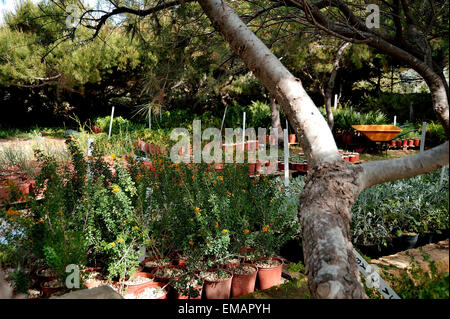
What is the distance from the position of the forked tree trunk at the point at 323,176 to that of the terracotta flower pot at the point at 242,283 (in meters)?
1.29

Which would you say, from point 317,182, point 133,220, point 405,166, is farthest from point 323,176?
point 133,220

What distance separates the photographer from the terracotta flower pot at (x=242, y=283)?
2631 millimetres

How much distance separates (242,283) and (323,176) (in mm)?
1431

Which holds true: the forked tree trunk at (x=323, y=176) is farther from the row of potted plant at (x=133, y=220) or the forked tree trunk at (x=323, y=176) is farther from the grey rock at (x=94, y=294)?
the row of potted plant at (x=133, y=220)

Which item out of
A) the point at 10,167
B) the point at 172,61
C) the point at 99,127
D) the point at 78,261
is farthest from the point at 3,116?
the point at 78,261

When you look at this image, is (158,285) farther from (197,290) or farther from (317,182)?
(317,182)

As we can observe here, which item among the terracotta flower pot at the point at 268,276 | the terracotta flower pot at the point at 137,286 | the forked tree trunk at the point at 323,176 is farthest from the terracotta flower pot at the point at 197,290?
the forked tree trunk at the point at 323,176

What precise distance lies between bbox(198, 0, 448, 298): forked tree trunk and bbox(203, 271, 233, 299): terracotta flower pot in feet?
4.12

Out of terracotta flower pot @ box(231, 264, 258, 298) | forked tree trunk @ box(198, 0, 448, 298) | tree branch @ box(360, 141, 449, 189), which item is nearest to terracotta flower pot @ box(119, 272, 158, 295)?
terracotta flower pot @ box(231, 264, 258, 298)

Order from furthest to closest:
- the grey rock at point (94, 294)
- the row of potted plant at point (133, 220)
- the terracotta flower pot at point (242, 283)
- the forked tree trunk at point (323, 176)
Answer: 1. the terracotta flower pot at point (242, 283)
2. the row of potted plant at point (133, 220)
3. the grey rock at point (94, 294)
4. the forked tree trunk at point (323, 176)

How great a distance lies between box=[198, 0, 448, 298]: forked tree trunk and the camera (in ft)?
3.85

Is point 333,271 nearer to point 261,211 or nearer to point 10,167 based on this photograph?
point 261,211

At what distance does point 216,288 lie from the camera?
2.52 m

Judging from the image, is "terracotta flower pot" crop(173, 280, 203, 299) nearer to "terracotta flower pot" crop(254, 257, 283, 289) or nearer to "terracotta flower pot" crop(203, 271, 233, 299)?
"terracotta flower pot" crop(203, 271, 233, 299)
